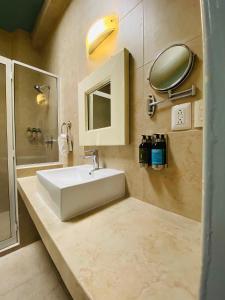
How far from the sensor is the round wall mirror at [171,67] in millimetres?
670

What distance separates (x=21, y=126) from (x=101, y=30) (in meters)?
1.59

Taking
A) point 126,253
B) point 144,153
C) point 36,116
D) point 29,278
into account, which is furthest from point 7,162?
point 126,253

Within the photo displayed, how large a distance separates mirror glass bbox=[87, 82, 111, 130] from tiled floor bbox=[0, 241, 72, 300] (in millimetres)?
1099

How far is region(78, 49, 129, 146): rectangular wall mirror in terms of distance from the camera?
94 centimetres

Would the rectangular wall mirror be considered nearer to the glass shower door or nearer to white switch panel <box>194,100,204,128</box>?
white switch panel <box>194,100,204,128</box>

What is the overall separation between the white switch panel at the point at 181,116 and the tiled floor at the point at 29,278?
45.3 inches

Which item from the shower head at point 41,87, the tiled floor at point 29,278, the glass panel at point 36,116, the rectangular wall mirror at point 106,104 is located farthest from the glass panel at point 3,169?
the rectangular wall mirror at point 106,104

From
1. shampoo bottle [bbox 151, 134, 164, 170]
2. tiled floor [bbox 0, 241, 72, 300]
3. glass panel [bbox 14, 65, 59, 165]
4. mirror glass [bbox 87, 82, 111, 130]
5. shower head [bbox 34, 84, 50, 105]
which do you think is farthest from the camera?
shower head [bbox 34, 84, 50, 105]

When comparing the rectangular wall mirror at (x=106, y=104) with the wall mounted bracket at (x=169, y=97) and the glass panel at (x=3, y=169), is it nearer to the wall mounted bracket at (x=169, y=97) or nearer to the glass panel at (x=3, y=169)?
the wall mounted bracket at (x=169, y=97)

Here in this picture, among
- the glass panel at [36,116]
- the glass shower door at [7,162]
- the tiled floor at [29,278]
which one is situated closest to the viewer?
the tiled floor at [29,278]

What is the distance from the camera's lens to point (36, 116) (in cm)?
213

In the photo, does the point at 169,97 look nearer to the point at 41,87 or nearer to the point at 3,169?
the point at 3,169

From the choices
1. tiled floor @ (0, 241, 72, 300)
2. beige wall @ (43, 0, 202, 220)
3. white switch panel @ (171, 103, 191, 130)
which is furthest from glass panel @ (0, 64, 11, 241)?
white switch panel @ (171, 103, 191, 130)

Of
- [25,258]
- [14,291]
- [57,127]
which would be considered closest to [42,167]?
[57,127]
